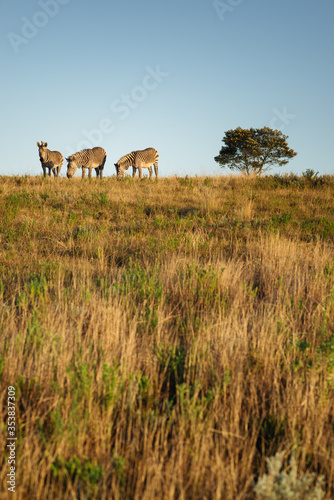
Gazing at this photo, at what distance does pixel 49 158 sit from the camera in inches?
→ 819

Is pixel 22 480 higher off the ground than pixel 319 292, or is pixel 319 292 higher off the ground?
pixel 319 292

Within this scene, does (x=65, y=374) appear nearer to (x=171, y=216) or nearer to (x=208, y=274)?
(x=208, y=274)

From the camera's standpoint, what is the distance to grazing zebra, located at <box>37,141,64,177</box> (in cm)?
2000

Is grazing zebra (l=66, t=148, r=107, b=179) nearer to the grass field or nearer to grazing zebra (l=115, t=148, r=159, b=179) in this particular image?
grazing zebra (l=115, t=148, r=159, b=179)

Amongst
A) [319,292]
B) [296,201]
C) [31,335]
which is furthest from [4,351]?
[296,201]

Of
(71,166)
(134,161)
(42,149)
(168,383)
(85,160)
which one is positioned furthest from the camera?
(134,161)

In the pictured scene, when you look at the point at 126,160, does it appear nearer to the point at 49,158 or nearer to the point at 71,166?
the point at 71,166

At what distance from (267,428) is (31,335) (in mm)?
2077

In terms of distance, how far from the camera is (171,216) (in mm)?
9898

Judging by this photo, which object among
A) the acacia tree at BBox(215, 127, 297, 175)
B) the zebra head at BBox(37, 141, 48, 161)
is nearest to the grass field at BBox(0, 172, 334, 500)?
the zebra head at BBox(37, 141, 48, 161)

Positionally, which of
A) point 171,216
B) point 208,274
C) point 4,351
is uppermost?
point 171,216

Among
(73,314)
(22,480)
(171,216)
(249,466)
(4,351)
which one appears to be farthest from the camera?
(171,216)

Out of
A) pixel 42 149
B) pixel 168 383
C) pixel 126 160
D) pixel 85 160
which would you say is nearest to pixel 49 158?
pixel 42 149

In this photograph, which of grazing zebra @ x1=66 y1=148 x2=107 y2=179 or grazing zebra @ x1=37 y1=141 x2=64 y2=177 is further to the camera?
grazing zebra @ x1=66 y1=148 x2=107 y2=179
